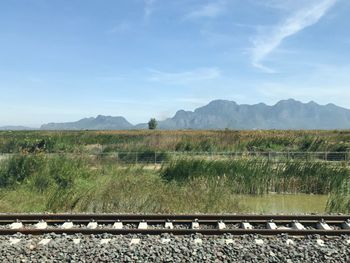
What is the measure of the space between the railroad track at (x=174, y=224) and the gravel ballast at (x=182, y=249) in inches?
11.3

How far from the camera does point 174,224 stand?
983 cm

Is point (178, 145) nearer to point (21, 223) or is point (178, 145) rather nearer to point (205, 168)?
point (205, 168)

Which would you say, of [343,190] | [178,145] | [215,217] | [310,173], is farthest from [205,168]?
[178,145]

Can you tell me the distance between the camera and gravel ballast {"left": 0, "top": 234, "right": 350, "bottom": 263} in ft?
24.7

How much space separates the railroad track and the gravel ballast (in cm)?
29

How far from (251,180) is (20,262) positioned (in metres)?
11.1

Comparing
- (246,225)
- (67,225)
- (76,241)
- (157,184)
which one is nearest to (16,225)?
(67,225)

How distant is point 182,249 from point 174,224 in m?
1.98

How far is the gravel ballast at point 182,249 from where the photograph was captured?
24.7 ft

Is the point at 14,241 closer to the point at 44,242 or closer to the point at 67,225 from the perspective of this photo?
the point at 44,242

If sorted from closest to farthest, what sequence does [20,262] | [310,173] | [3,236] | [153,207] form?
[20,262], [3,236], [153,207], [310,173]

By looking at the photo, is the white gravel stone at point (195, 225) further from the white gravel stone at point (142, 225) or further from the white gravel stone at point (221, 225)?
the white gravel stone at point (142, 225)

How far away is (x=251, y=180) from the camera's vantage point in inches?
677

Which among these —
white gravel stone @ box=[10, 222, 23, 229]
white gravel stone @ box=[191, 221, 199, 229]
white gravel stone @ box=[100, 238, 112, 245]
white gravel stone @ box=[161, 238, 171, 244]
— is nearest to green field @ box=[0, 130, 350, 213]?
white gravel stone @ box=[191, 221, 199, 229]
